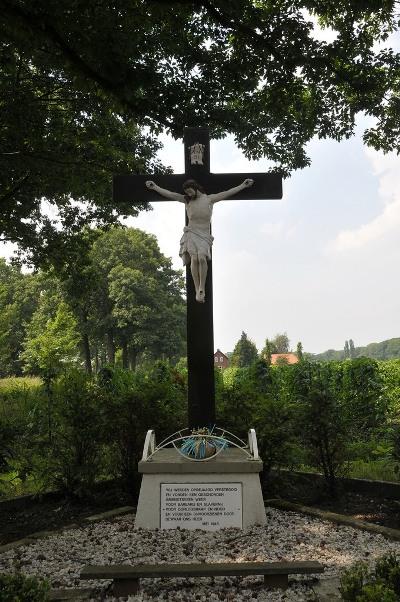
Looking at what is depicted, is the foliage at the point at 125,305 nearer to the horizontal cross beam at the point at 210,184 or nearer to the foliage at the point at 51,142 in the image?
the foliage at the point at 51,142

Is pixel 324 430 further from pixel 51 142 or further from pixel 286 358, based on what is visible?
pixel 286 358

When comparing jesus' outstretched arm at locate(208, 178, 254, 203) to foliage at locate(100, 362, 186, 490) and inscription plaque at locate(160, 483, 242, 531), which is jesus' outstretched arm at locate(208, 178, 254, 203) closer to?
foliage at locate(100, 362, 186, 490)

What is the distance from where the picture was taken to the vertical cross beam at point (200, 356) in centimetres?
580

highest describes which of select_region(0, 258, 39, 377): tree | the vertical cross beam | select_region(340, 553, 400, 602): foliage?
select_region(0, 258, 39, 377): tree

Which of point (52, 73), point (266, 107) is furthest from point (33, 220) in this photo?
point (266, 107)

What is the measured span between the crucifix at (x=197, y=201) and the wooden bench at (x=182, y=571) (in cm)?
248

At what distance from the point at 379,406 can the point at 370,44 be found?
7.88m

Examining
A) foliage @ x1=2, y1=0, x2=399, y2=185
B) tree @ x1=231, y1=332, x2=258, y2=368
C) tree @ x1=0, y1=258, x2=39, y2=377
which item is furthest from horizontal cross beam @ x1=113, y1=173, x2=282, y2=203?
tree @ x1=231, y1=332, x2=258, y2=368

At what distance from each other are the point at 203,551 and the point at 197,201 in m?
3.77

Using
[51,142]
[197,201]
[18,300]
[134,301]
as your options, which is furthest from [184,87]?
[18,300]

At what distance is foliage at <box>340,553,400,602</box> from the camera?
2441 millimetres

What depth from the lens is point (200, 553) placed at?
426cm

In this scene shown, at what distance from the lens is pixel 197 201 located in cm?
600

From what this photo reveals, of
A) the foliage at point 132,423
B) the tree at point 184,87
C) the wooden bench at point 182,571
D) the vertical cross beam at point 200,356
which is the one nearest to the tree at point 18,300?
the tree at point 184,87
